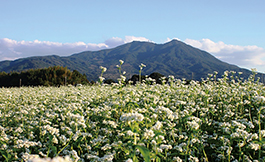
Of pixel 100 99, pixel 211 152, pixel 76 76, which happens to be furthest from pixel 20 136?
pixel 76 76

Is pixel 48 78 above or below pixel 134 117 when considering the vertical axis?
below

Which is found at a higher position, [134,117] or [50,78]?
[134,117]

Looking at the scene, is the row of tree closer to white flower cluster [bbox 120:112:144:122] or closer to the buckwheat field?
the buckwheat field

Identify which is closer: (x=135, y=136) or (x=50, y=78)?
(x=135, y=136)

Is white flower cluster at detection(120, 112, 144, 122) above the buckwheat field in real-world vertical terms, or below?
above

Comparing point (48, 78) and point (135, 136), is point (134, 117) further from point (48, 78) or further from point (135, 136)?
point (48, 78)

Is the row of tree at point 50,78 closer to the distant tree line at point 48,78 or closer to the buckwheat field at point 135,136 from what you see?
the distant tree line at point 48,78

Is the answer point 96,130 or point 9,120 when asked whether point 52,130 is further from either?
point 9,120

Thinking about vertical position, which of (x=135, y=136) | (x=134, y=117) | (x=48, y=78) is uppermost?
(x=134, y=117)

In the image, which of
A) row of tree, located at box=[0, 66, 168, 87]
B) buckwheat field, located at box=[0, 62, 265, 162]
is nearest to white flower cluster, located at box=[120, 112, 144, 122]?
buckwheat field, located at box=[0, 62, 265, 162]

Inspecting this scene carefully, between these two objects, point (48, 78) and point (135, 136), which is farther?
point (48, 78)

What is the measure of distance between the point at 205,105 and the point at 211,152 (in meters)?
2.41

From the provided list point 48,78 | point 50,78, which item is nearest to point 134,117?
point 50,78

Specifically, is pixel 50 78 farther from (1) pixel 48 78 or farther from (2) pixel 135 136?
(2) pixel 135 136
